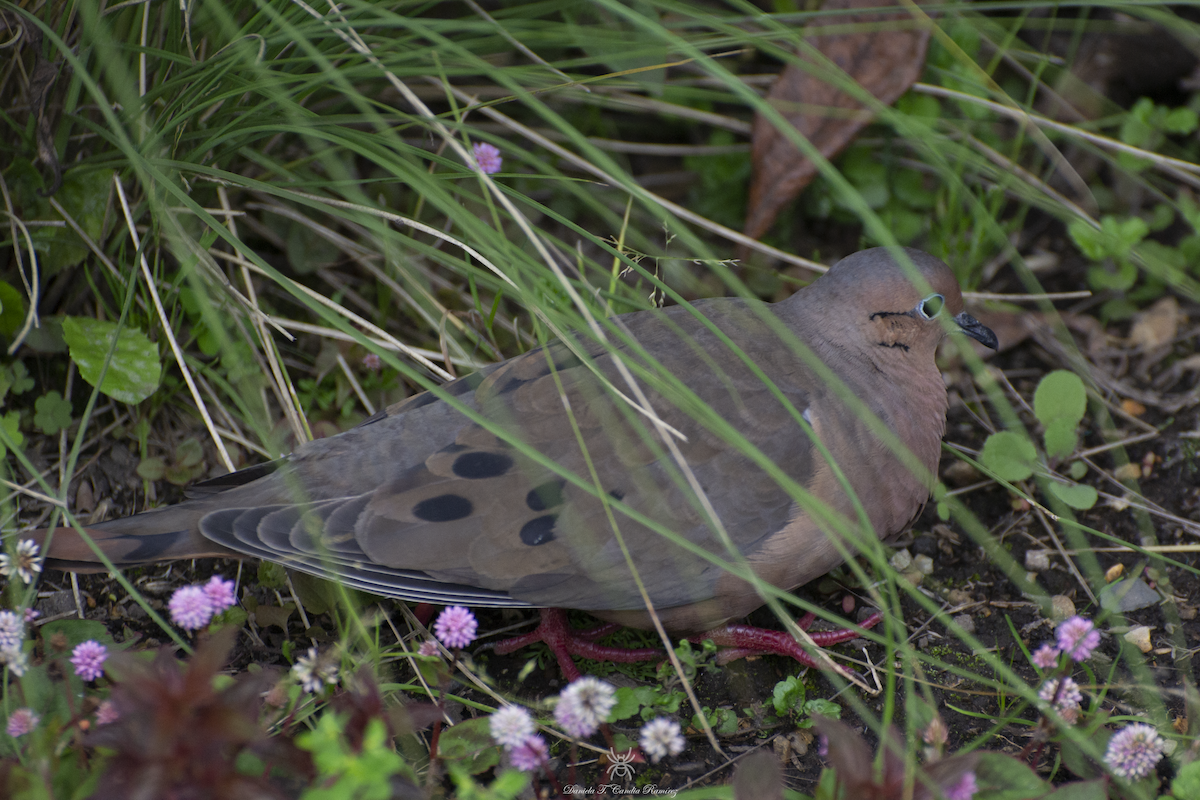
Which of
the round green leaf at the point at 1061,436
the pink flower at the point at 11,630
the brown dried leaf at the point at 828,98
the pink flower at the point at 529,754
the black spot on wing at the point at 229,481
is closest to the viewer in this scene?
the pink flower at the point at 529,754

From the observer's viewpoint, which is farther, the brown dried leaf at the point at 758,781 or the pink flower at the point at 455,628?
the pink flower at the point at 455,628

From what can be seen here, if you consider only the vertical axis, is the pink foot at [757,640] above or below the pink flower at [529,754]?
below

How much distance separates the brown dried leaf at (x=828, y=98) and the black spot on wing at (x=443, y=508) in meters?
1.79

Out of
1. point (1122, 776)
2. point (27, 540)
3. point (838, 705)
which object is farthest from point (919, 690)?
point (27, 540)

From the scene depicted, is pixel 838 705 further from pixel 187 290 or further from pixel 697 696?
pixel 187 290

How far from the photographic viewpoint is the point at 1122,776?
200 centimetres

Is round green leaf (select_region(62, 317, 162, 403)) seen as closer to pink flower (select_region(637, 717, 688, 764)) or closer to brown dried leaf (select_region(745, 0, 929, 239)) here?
pink flower (select_region(637, 717, 688, 764))

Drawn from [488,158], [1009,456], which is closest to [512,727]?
[488,158]

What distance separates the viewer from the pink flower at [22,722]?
182cm

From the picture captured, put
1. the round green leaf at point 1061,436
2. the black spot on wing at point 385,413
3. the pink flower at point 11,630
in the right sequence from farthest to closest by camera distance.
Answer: the round green leaf at point 1061,436, the black spot on wing at point 385,413, the pink flower at point 11,630

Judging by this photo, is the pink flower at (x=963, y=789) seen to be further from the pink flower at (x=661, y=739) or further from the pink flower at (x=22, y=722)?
the pink flower at (x=22, y=722)

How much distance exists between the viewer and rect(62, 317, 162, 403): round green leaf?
2.68 m

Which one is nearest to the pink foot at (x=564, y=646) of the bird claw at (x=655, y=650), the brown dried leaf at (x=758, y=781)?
the bird claw at (x=655, y=650)

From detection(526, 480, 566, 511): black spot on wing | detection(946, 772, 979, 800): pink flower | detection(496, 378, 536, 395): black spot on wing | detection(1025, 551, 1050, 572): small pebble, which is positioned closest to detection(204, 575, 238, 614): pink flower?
detection(526, 480, 566, 511): black spot on wing
